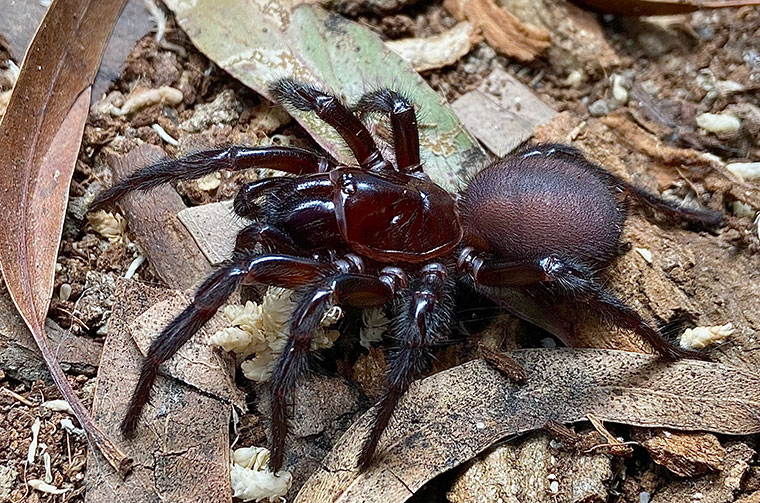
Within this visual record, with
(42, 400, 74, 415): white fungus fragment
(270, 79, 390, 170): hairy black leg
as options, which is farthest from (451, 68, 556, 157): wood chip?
(42, 400, 74, 415): white fungus fragment

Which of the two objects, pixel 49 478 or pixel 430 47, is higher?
pixel 430 47

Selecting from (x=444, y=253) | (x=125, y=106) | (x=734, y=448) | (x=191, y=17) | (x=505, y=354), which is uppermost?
(x=191, y=17)

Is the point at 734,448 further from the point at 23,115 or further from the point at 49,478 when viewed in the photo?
the point at 23,115

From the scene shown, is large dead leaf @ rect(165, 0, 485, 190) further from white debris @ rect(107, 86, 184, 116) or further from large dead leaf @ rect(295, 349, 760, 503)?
large dead leaf @ rect(295, 349, 760, 503)

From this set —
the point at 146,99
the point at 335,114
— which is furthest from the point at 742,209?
the point at 146,99

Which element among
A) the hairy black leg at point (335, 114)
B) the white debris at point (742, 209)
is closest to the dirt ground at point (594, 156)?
the white debris at point (742, 209)

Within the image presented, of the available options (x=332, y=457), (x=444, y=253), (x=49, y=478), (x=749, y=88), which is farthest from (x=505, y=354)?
(x=749, y=88)
